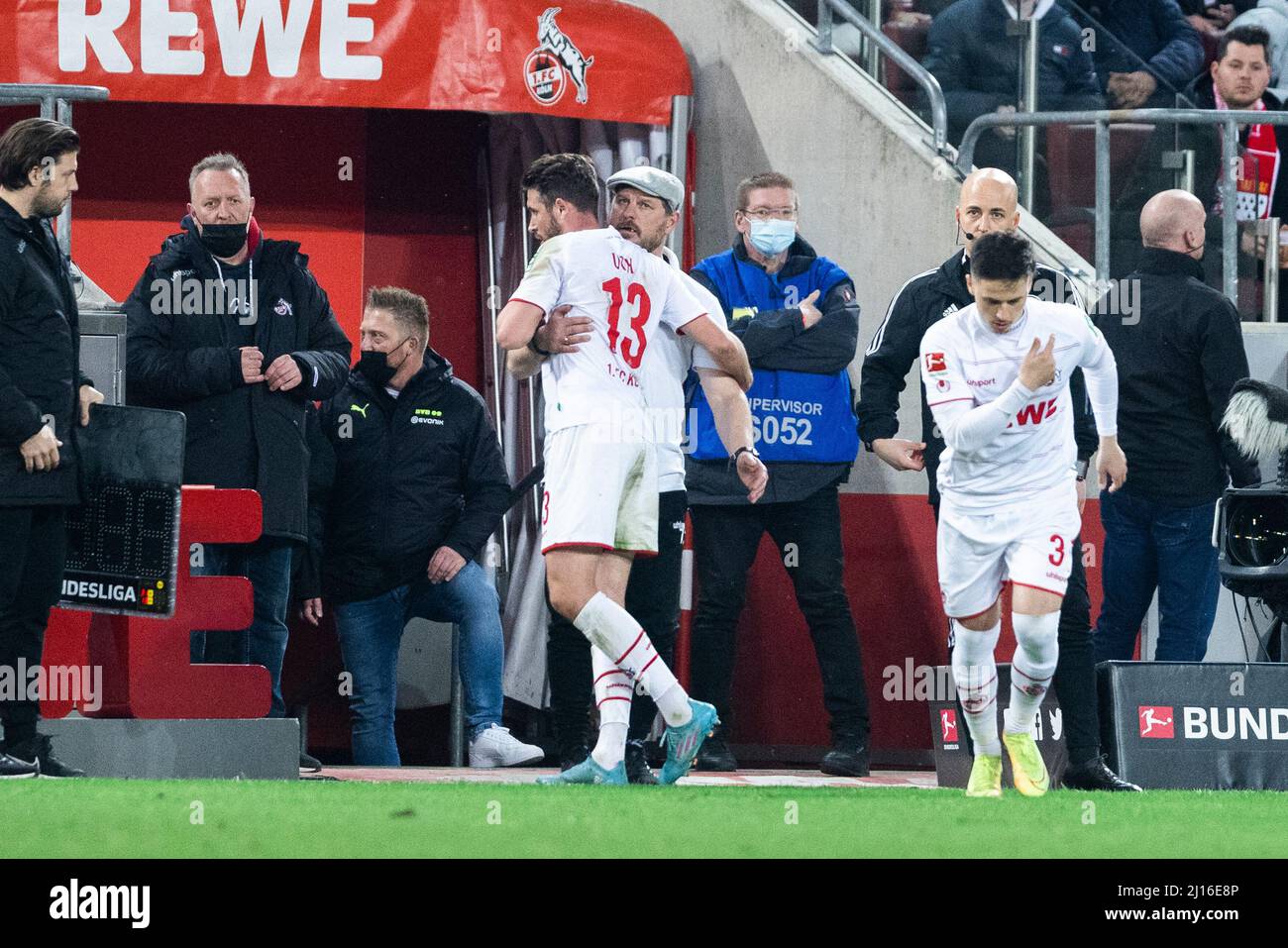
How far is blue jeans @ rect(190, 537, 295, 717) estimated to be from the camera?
9219mm

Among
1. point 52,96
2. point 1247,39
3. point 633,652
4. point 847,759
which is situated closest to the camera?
point 633,652

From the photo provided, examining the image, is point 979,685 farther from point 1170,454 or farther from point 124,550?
point 124,550

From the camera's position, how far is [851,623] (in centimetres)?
987

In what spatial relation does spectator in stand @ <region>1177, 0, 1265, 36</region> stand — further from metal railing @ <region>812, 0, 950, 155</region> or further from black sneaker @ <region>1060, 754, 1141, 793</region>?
black sneaker @ <region>1060, 754, 1141, 793</region>

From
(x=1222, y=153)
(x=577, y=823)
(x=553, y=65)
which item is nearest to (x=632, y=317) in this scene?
(x=577, y=823)

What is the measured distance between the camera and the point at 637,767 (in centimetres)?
819

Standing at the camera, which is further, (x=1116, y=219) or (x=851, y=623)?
(x=1116, y=219)

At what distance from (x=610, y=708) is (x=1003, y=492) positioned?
161 cm

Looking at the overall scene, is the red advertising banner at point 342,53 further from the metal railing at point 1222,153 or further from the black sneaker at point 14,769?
the black sneaker at point 14,769

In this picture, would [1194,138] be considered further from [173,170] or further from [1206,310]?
[173,170]

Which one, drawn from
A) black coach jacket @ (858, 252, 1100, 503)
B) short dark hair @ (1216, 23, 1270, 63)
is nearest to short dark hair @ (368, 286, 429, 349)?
black coach jacket @ (858, 252, 1100, 503)

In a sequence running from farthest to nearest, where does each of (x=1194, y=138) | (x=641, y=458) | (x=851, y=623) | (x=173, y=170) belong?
(x=173, y=170) → (x=1194, y=138) → (x=851, y=623) → (x=641, y=458)

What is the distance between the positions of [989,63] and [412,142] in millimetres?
3034
